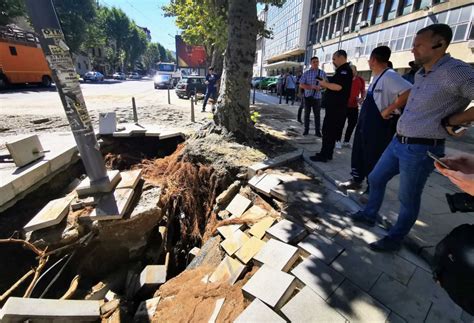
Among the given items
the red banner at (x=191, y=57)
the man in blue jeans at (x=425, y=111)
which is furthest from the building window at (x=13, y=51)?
the man in blue jeans at (x=425, y=111)

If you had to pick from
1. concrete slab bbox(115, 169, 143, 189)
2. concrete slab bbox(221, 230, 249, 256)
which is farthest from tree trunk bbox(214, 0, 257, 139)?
concrete slab bbox(221, 230, 249, 256)

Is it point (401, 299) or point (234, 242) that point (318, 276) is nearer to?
point (401, 299)

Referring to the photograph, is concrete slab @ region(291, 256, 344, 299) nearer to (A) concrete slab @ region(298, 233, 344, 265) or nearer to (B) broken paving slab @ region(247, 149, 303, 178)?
(A) concrete slab @ region(298, 233, 344, 265)

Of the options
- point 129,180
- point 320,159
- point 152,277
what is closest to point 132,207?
point 129,180

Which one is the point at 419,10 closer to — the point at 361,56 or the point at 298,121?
the point at 361,56

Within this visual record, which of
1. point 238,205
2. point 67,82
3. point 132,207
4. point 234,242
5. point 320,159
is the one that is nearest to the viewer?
point 234,242

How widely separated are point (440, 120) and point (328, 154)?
2.60 metres

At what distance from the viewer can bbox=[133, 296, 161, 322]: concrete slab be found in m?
2.45

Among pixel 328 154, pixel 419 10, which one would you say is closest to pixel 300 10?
pixel 419 10

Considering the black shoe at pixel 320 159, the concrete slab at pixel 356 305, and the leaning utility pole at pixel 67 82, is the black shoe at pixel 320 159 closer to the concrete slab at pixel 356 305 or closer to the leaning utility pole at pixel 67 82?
the concrete slab at pixel 356 305

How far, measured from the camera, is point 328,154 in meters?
4.66

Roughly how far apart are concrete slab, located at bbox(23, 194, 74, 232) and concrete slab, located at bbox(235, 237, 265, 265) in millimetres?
2662

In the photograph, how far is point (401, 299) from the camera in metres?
1.94

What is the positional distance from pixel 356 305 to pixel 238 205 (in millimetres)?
1961
